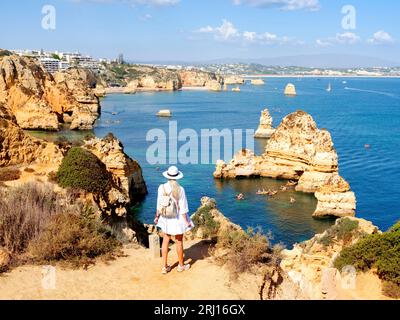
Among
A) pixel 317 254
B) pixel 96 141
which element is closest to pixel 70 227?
pixel 317 254

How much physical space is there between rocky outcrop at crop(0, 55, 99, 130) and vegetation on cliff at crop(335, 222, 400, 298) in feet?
172

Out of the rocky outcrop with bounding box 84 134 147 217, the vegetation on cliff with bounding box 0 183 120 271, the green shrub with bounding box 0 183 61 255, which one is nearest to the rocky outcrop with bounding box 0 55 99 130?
the rocky outcrop with bounding box 84 134 147 217

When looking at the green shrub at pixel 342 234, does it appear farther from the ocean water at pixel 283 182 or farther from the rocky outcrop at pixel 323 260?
the ocean water at pixel 283 182

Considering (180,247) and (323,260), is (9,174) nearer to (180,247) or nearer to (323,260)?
(180,247)

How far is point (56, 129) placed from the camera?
66812 millimetres

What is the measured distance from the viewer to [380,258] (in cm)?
1329

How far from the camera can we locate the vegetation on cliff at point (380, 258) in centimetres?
1249

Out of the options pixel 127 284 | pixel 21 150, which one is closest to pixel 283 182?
pixel 21 150

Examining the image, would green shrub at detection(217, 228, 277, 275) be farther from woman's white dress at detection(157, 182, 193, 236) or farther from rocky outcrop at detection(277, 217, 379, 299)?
rocky outcrop at detection(277, 217, 379, 299)

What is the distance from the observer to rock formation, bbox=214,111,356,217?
40.2m

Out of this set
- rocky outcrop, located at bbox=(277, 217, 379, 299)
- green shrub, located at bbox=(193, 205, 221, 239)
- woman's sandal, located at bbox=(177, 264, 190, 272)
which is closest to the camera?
woman's sandal, located at bbox=(177, 264, 190, 272)

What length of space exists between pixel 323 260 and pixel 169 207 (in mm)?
10098

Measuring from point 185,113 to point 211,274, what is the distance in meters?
96.8
